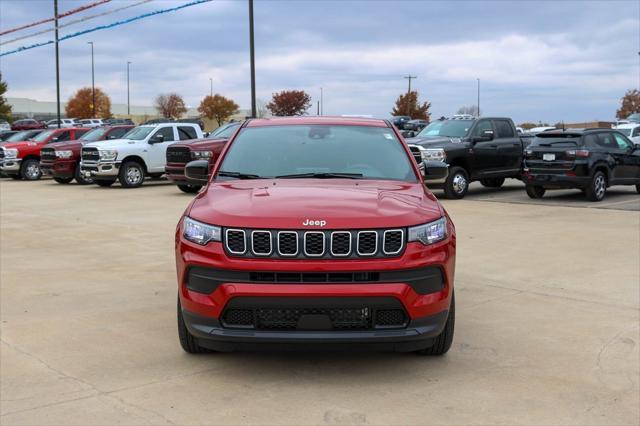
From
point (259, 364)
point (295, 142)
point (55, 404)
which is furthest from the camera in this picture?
point (295, 142)

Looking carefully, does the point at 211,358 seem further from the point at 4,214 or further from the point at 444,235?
the point at 4,214

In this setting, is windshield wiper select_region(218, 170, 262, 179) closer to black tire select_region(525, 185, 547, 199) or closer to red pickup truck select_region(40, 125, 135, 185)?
black tire select_region(525, 185, 547, 199)

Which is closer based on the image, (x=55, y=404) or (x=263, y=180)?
(x=55, y=404)

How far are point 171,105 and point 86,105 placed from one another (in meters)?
14.8

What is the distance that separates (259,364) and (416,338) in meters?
1.19

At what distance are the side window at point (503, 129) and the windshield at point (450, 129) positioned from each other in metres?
0.96

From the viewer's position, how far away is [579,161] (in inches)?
648

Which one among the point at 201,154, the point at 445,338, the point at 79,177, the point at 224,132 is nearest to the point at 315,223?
the point at 445,338

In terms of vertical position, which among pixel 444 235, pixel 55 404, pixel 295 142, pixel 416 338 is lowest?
pixel 55 404

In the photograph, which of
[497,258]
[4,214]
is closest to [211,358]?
[497,258]

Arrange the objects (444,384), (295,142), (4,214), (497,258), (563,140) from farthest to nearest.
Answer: (563,140) < (4,214) < (497,258) < (295,142) < (444,384)

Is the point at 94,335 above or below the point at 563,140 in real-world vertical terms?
below

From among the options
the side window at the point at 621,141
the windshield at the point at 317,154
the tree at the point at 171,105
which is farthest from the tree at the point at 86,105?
the windshield at the point at 317,154

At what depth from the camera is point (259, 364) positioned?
5094 mm
